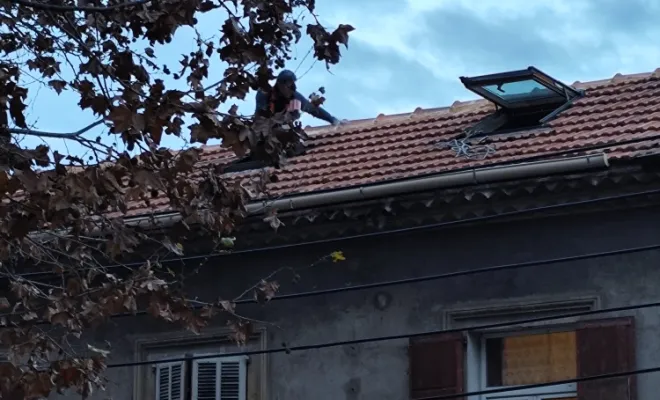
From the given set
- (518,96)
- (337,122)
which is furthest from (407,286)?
(337,122)

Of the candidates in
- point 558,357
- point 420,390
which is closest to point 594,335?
point 558,357

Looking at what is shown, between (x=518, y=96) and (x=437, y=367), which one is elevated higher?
(x=518, y=96)

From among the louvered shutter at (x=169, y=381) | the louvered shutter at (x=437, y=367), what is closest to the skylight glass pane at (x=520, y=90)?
the louvered shutter at (x=437, y=367)

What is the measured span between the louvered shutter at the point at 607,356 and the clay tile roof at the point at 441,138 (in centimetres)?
134

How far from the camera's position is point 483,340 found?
14023mm

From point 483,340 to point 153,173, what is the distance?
16.3 ft

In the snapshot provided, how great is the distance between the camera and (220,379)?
14.9m

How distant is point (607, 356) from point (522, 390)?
883mm

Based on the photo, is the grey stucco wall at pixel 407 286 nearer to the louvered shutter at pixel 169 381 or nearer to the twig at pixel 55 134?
the louvered shutter at pixel 169 381

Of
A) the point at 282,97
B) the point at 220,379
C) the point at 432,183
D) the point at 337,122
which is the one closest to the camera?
the point at 282,97

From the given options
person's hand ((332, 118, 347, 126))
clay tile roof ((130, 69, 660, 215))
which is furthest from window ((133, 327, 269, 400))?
person's hand ((332, 118, 347, 126))

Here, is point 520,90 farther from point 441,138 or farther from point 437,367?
point 437,367

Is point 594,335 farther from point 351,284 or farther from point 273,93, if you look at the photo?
point 273,93

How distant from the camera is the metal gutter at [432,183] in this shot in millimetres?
13070
